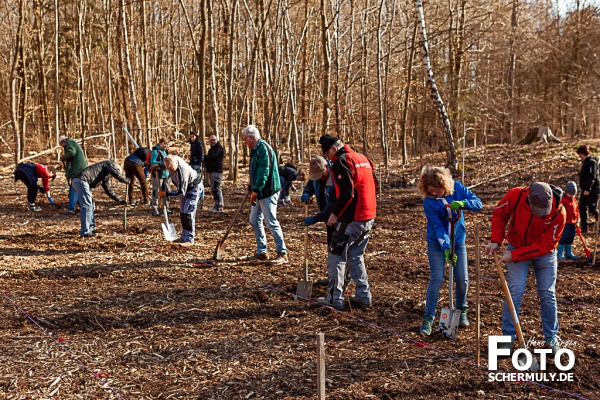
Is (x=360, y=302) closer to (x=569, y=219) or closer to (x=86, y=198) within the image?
(x=569, y=219)

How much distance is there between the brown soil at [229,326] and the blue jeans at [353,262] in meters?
0.19

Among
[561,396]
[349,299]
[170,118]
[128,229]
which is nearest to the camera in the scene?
[561,396]

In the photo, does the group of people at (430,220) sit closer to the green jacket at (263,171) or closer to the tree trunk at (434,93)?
the green jacket at (263,171)

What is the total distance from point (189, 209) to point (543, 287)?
569 centimetres

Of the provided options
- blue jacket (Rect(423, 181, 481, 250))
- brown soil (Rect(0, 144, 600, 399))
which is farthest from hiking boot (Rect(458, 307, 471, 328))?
blue jacket (Rect(423, 181, 481, 250))

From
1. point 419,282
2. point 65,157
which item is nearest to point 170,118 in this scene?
point 65,157

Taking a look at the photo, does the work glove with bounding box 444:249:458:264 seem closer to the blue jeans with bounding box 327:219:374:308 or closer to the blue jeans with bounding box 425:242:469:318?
the blue jeans with bounding box 425:242:469:318

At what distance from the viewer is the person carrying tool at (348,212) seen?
5730 mm

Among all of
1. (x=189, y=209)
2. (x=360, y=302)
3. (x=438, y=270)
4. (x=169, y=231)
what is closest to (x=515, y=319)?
(x=438, y=270)

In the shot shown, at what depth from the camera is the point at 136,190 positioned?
16.4 meters

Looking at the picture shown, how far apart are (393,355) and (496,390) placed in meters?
0.94

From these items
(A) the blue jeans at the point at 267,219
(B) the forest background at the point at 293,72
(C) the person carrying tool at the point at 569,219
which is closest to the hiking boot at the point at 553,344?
(C) the person carrying tool at the point at 569,219

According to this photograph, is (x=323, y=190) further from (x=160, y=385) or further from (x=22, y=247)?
(x=22, y=247)

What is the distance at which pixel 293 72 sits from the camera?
18016mm
